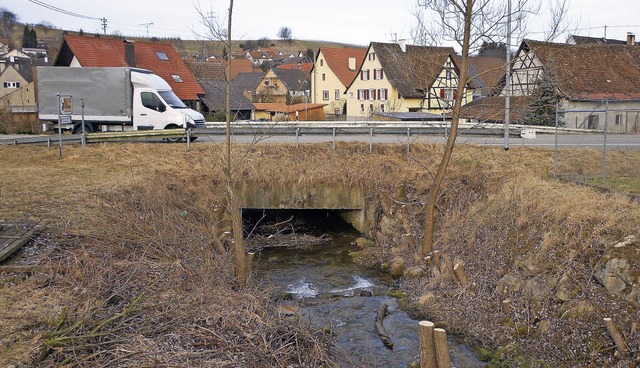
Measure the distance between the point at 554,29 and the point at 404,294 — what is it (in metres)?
7.04

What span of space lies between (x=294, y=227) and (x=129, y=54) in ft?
78.5

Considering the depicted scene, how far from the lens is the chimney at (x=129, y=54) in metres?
37.2

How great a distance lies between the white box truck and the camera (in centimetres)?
2334

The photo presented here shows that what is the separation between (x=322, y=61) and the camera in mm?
68562

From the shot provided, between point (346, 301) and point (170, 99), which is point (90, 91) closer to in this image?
point (170, 99)

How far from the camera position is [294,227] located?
63.5 ft

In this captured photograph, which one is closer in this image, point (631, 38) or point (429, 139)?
point (429, 139)

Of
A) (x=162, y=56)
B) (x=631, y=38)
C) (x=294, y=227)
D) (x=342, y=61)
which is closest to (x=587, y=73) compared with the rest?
(x=631, y=38)

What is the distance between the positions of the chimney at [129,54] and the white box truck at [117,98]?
12556 mm

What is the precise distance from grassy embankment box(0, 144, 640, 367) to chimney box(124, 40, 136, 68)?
21105mm

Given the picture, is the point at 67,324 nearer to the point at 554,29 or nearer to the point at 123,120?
the point at 554,29

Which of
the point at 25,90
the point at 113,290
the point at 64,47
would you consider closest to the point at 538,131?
the point at 113,290

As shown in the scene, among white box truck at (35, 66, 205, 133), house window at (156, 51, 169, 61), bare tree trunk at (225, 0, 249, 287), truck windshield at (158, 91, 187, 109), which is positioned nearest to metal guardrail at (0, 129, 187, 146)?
white box truck at (35, 66, 205, 133)

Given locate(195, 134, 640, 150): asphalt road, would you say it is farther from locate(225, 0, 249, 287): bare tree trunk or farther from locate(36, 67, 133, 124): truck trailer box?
locate(225, 0, 249, 287): bare tree trunk
